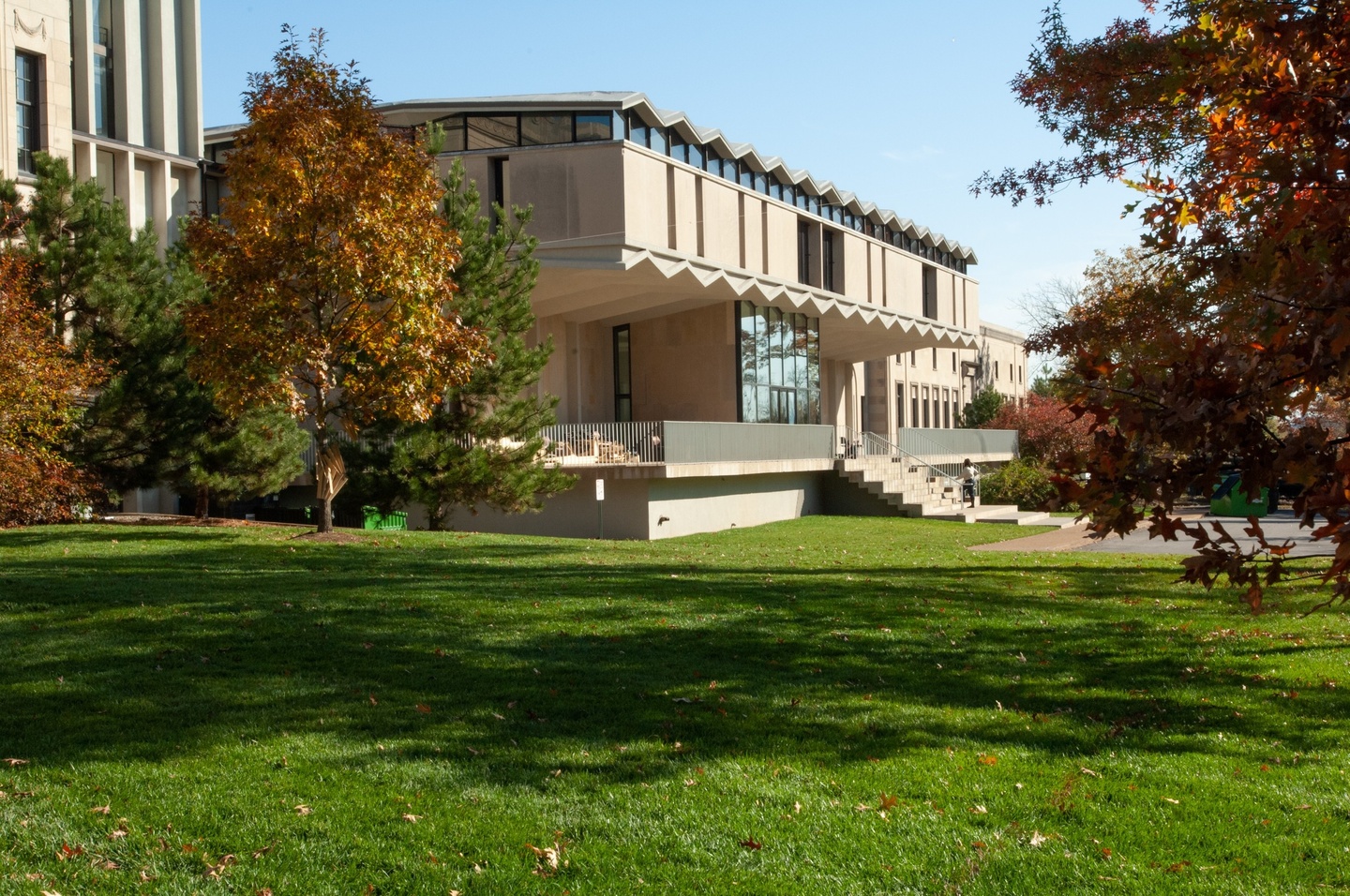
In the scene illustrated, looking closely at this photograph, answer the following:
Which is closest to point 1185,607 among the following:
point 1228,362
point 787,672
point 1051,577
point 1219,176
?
point 1051,577

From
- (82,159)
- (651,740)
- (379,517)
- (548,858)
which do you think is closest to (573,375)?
(379,517)

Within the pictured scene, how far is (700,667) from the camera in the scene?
30.7 ft

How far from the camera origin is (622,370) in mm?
38062

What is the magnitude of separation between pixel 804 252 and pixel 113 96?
2122 centimetres

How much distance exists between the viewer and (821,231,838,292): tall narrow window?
4119cm

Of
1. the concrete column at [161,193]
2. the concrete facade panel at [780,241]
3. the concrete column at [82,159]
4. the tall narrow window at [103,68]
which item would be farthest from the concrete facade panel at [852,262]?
the concrete column at [82,159]

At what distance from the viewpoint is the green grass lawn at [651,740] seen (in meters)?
5.46

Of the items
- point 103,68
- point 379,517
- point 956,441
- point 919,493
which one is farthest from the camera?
point 956,441

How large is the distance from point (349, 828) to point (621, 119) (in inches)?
1089

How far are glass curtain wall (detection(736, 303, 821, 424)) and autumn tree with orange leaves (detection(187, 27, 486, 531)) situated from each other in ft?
63.2

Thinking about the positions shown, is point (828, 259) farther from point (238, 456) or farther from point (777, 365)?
point (238, 456)

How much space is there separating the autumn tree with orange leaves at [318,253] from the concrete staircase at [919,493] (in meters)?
22.0

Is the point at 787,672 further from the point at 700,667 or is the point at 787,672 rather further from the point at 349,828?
the point at 349,828

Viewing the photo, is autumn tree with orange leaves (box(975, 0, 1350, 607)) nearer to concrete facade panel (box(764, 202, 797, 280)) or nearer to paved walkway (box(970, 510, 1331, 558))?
paved walkway (box(970, 510, 1331, 558))
